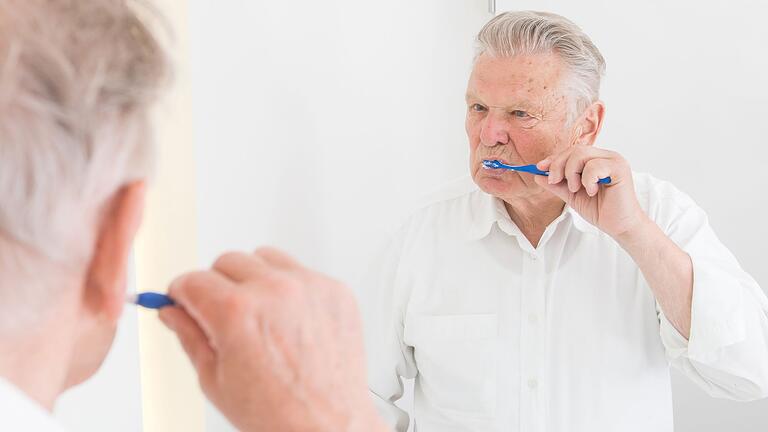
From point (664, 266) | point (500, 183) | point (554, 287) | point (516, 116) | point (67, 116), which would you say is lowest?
point (554, 287)

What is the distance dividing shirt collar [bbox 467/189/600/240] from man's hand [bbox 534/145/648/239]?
15 centimetres

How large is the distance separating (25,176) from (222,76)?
38.5 inches

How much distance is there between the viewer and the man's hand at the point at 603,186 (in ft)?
4.81

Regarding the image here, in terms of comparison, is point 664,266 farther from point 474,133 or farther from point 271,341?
point 271,341

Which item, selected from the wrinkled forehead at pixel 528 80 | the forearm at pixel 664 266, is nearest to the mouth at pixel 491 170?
the wrinkled forehead at pixel 528 80

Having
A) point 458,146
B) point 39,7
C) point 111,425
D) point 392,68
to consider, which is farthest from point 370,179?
point 39,7

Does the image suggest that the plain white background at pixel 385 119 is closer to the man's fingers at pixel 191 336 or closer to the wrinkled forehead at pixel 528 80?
the wrinkled forehead at pixel 528 80

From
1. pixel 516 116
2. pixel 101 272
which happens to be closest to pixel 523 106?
pixel 516 116

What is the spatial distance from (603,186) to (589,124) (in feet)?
0.69

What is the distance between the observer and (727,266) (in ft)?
5.23

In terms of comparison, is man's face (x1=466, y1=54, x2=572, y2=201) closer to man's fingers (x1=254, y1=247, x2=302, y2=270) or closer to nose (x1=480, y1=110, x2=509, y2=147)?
nose (x1=480, y1=110, x2=509, y2=147)

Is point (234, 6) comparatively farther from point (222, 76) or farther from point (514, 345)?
point (514, 345)

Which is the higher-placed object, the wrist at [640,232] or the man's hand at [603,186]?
the man's hand at [603,186]

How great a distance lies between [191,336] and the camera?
0.68m
